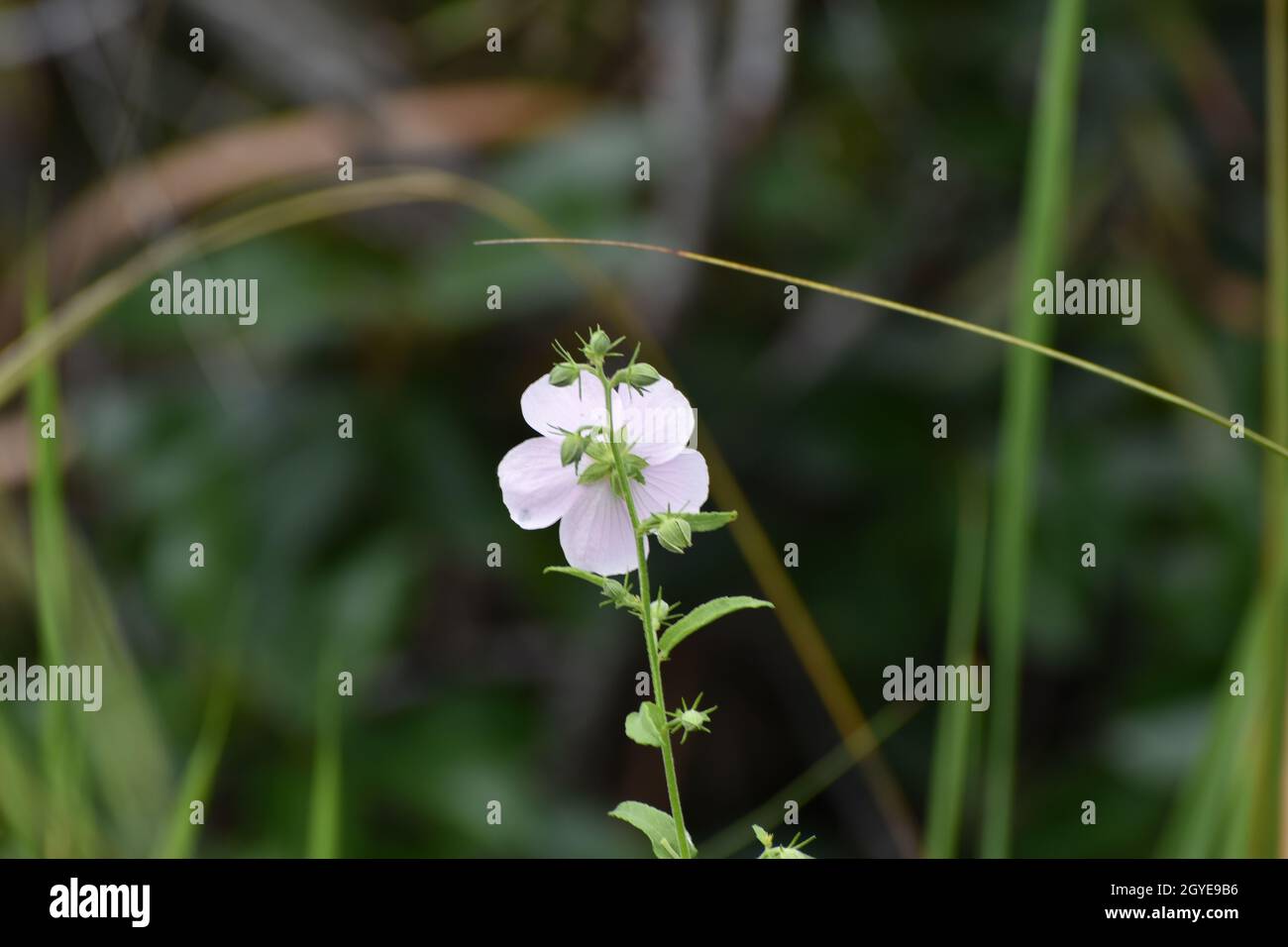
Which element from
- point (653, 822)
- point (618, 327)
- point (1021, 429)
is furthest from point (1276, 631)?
point (618, 327)

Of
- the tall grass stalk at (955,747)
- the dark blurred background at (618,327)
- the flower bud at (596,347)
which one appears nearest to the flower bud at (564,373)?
the flower bud at (596,347)

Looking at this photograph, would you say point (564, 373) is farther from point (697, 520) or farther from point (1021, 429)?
point (1021, 429)

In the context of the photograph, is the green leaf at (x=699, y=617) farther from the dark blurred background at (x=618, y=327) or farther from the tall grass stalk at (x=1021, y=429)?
the dark blurred background at (x=618, y=327)

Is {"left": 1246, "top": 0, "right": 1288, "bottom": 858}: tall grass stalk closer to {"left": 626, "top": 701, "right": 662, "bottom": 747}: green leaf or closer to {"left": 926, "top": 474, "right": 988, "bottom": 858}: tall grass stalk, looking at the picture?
{"left": 926, "top": 474, "right": 988, "bottom": 858}: tall grass stalk

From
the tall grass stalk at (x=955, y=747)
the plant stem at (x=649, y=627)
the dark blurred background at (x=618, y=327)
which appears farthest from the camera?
the dark blurred background at (x=618, y=327)

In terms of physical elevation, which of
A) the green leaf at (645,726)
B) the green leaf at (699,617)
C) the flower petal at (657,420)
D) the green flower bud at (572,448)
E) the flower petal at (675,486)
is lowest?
the green leaf at (645,726)

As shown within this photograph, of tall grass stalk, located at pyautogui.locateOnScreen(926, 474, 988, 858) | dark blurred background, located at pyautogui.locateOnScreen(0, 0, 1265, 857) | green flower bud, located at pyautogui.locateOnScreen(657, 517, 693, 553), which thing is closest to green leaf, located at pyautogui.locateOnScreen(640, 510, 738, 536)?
green flower bud, located at pyautogui.locateOnScreen(657, 517, 693, 553)
